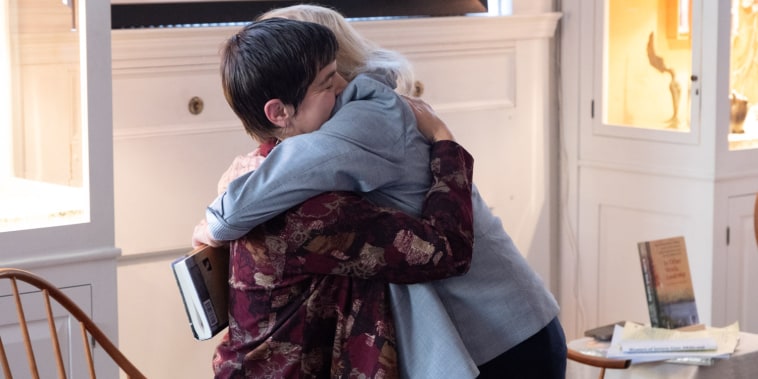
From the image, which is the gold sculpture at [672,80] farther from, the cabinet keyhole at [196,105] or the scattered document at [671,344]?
the cabinet keyhole at [196,105]

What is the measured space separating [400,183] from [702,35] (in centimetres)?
236

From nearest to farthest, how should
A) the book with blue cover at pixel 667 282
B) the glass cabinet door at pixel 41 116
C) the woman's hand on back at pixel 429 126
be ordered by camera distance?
the woman's hand on back at pixel 429 126 < the glass cabinet door at pixel 41 116 < the book with blue cover at pixel 667 282

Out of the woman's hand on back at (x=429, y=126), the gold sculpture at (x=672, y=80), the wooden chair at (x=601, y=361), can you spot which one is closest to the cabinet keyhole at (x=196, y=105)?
the wooden chair at (x=601, y=361)

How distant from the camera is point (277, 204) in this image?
5.05 ft

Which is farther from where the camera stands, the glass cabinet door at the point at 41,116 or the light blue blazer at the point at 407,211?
the glass cabinet door at the point at 41,116

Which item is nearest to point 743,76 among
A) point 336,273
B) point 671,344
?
point 671,344

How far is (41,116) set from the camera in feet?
7.85

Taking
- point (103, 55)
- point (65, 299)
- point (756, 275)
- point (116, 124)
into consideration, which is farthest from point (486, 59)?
point (65, 299)

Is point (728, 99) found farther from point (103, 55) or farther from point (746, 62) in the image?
point (103, 55)

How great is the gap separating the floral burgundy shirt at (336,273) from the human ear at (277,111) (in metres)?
0.13

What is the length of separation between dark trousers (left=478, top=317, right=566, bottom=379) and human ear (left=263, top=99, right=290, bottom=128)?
449mm

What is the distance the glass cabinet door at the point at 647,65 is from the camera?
381 centimetres

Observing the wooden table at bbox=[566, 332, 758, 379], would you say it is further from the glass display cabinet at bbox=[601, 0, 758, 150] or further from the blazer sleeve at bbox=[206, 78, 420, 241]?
the blazer sleeve at bbox=[206, 78, 420, 241]

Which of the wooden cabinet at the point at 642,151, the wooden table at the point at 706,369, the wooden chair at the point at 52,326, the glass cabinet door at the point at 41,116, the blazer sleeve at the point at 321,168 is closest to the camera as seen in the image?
the blazer sleeve at the point at 321,168
